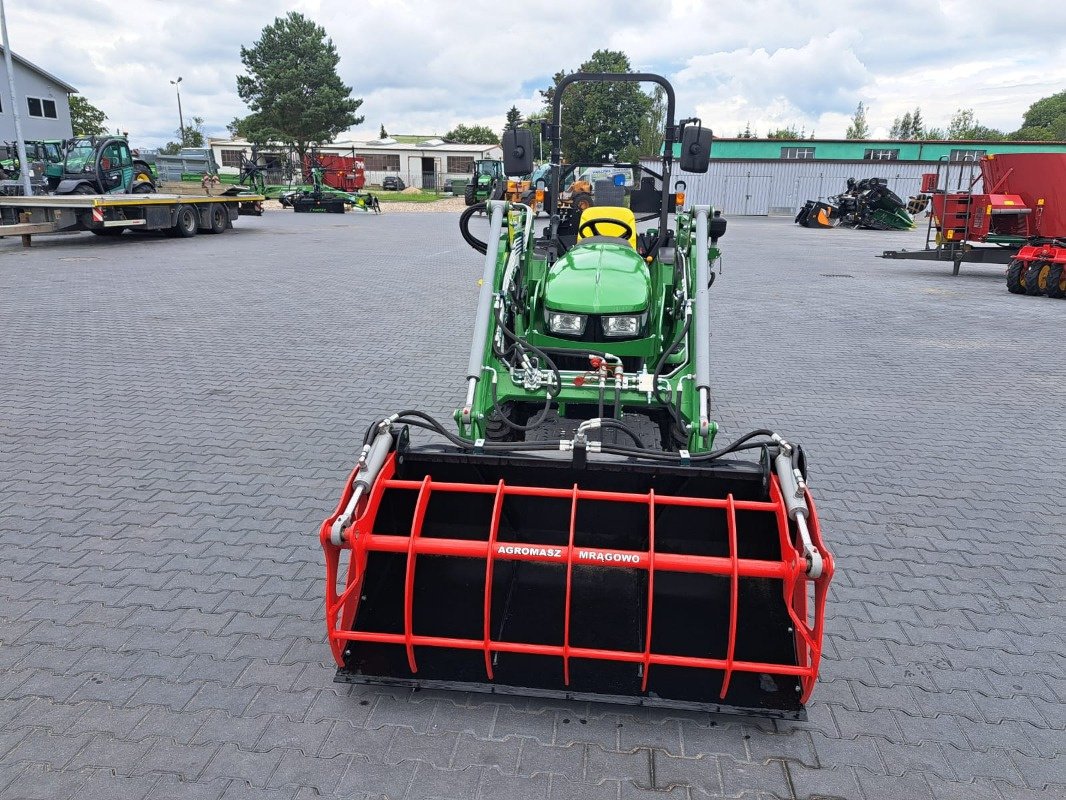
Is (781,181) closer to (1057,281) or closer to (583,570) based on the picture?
(1057,281)

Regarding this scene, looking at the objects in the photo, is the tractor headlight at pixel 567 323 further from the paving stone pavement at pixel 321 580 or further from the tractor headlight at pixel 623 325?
the paving stone pavement at pixel 321 580

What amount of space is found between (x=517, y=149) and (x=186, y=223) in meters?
17.7

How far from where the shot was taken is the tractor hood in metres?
4.83

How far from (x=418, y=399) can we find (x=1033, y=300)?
11404 mm

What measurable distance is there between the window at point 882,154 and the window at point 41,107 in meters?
45.9

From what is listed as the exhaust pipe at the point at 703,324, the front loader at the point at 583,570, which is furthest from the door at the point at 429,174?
the front loader at the point at 583,570

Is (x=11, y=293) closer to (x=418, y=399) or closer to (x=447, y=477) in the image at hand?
(x=418, y=399)

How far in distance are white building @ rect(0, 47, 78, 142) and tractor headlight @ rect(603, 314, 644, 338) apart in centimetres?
4463

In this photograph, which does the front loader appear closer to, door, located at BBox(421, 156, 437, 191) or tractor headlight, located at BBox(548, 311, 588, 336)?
tractor headlight, located at BBox(548, 311, 588, 336)

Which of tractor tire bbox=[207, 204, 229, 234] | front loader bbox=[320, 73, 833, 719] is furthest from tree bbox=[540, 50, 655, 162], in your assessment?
front loader bbox=[320, 73, 833, 719]

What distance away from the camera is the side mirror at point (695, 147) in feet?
17.2

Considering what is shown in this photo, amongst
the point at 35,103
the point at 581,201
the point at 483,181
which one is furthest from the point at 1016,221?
the point at 35,103

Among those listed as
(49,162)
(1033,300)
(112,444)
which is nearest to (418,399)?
(112,444)

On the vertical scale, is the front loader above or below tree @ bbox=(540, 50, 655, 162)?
below
